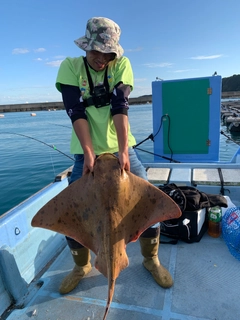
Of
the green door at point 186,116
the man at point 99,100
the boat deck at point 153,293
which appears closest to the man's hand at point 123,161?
the man at point 99,100

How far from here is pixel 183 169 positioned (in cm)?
496

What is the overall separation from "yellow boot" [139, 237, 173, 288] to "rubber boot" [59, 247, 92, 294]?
71 cm

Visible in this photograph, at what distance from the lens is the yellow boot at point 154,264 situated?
8.17 feet

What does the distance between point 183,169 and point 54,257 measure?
3155 mm

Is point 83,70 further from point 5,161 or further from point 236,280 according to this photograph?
point 5,161

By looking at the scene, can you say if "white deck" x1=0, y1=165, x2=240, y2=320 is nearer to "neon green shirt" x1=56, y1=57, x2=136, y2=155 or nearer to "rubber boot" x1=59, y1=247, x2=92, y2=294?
"rubber boot" x1=59, y1=247, x2=92, y2=294

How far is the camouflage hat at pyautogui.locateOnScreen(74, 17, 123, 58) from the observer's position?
83.1 inches

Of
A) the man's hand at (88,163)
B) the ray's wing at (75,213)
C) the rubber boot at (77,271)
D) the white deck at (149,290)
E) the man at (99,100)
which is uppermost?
the man at (99,100)

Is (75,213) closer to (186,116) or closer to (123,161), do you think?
(123,161)

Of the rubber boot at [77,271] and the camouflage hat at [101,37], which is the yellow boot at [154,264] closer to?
the rubber boot at [77,271]

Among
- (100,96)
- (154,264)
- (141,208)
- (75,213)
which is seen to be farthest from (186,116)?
(75,213)

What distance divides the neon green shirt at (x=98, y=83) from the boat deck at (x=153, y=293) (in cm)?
155

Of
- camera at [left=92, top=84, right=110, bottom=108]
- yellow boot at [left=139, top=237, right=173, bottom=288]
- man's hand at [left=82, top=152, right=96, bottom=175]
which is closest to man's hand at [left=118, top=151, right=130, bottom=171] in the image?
man's hand at [left=82, top=152, right=96, bottom=175]

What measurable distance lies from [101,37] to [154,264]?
8.26ft
